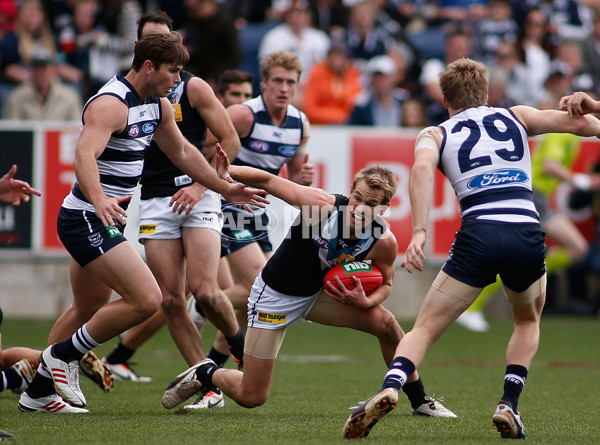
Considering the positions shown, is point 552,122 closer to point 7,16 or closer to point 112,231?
point 112,231

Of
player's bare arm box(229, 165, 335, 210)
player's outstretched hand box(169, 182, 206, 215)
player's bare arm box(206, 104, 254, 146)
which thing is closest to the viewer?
player's bare arm box(229, 165, 335, 210)

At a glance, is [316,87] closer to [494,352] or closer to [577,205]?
[577,205]

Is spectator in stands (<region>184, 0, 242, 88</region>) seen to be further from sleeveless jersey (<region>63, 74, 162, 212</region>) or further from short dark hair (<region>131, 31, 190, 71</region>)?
short dark hair (<region>131, 31, 190, 71</region>)

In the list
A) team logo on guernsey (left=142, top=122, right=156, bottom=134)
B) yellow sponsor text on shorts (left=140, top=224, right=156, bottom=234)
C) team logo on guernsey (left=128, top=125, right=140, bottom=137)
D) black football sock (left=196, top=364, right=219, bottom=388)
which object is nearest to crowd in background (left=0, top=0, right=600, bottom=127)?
yellow sponsor text on shorts (left=140, top=224, right=156, bottom=234)

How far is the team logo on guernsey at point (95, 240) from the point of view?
5.84 metres

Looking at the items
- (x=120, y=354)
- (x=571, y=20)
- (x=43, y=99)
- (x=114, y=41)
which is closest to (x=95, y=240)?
(x=120, y=354)

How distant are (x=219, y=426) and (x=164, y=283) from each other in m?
1.45

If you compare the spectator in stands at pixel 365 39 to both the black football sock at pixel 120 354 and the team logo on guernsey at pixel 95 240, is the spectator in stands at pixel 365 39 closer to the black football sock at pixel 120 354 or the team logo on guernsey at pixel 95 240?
the black football sock at pixel 120 354

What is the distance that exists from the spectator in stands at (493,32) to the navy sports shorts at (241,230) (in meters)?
7.14

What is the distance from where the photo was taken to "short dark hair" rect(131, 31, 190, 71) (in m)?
5.85

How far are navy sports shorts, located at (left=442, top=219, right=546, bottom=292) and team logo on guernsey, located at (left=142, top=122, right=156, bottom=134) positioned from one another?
2.10 m

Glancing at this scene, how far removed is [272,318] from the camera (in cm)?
572

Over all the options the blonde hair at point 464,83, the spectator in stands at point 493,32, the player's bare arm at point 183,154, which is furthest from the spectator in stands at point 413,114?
the blonde hair at point 464,83

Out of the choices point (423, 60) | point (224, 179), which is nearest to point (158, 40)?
point (224, 179)
